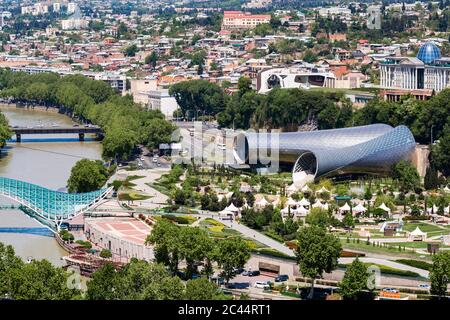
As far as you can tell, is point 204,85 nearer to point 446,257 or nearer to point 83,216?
point 83,216

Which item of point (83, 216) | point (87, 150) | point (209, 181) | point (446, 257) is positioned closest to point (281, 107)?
point (87, 150)

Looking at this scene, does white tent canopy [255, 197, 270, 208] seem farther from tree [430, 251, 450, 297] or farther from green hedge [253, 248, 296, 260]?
tree [430, 251, 450, 297]

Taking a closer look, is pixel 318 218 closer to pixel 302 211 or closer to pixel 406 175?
pixel 302 211

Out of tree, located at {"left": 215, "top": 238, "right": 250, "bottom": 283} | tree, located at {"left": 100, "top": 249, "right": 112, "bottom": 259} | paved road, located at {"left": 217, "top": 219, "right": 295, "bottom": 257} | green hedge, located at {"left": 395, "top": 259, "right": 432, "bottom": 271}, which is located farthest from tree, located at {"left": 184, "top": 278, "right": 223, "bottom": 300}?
tree, located at {"left": 100, "top": 249, "right": 112, "bottom": 259}

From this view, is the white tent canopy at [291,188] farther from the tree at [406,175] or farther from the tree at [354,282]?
the tree at [354,282]

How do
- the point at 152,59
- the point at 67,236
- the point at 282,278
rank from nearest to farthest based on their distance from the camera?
the point at 282,278 → the point at 67,236 → the point at 152,59

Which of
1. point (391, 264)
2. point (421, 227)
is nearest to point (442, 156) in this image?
point (421, 227)

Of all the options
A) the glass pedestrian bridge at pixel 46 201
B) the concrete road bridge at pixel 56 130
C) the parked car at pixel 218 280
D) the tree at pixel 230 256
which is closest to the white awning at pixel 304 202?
the glass pedestrian bridge at pixel 46 201
